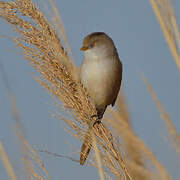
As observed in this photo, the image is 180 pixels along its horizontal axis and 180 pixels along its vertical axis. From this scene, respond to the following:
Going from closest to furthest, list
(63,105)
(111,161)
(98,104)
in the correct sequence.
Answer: (111,161) → (63,105) → (98,104)

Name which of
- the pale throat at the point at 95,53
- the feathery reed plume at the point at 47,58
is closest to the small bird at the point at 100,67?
the pale throat at the point at 95,53

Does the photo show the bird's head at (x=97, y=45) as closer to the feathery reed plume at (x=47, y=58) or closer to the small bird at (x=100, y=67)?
the small bird at (x=100, y=67)

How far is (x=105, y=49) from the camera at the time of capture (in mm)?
2744

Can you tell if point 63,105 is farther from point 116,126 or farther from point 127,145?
point 127,145

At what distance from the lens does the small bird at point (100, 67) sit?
105 inches

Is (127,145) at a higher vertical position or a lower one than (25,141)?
lower

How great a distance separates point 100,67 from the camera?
267cm

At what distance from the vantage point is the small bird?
2.66m

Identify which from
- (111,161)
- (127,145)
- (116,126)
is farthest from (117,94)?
(111,161)

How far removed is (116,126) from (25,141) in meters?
0.76

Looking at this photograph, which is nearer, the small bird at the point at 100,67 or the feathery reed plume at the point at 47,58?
the feathery reed plume at the point at 47,58

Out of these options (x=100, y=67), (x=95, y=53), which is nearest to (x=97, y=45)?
(x=95, y=53)

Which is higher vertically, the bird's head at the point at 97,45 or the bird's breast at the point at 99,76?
the bird's head at the point at 97,45

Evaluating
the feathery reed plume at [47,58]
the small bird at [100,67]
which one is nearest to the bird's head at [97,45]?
the small bird at [100,67]
